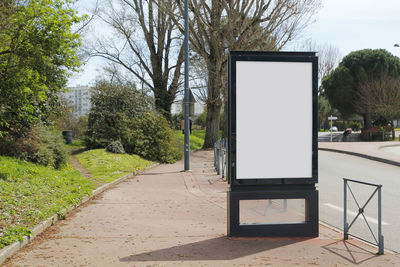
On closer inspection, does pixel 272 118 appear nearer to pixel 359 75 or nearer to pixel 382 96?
pixel 382 96

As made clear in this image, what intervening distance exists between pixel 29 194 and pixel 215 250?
4460mm

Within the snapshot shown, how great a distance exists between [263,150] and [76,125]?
24032 millimetres

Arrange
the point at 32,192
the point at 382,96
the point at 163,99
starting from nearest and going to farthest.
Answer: the point at 32,192 → the point at 163,99 → the point at 382,96

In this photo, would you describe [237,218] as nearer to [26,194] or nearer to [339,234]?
[339,234]

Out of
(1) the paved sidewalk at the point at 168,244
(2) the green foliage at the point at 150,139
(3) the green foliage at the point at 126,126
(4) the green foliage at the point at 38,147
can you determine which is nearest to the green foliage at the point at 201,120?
(3) the green foliage at the point at 126,126

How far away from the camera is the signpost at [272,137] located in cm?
594

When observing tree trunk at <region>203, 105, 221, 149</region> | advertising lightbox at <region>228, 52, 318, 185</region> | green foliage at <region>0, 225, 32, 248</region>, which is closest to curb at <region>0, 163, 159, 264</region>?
green foliage at <region>0, 225, 32, 248</region>

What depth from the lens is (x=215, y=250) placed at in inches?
213

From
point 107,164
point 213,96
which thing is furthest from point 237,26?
point 107,164

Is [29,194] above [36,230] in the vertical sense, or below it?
above

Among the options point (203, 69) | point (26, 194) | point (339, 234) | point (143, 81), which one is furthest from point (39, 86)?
point (143, 81)

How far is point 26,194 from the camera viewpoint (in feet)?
26.7

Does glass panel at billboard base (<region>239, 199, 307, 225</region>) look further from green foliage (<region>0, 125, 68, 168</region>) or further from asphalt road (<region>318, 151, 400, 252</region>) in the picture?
green foliage (<region>0, 125, 68, 168</region>)

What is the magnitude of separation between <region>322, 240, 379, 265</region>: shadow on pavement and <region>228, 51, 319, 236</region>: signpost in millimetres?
486
